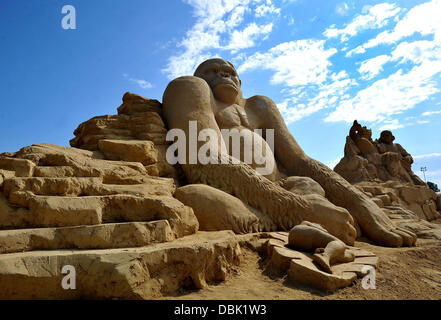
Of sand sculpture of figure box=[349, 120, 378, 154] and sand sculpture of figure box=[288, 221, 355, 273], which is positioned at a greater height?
sand sculpture of figure box=[349, 120, 378, 154]

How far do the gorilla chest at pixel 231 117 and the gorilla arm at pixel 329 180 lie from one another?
41cm

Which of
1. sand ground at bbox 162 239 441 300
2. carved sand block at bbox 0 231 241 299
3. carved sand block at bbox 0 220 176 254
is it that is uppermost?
carved sand block at bbox 0 220 176 254

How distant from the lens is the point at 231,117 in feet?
17.8

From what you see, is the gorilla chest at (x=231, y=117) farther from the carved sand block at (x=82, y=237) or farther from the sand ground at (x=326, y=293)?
the carved sand block at (x=82, y=237)

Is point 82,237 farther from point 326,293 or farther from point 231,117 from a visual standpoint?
point 231,117

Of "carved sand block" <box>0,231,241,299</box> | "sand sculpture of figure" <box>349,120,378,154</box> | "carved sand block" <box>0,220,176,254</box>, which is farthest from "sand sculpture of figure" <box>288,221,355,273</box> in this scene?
"sand sculpture of figure" <box>349,120,378,154</box>

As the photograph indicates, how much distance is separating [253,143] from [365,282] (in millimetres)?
3008

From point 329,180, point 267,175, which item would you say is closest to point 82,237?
point 267,175

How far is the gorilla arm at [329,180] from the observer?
4109 mm

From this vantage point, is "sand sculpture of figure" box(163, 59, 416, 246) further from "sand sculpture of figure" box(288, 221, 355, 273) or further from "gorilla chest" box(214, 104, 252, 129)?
"sand sculpture of figure" box(288, 221, 355, 273)

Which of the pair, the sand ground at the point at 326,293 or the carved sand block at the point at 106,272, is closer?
the carved sand block at the point at 106,272

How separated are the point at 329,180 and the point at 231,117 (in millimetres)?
2123

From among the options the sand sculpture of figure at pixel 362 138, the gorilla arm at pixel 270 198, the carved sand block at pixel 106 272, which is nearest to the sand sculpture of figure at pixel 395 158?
the sand sculpture of figure at pixel 362 138

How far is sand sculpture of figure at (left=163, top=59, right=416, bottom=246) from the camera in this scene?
12.6ft
